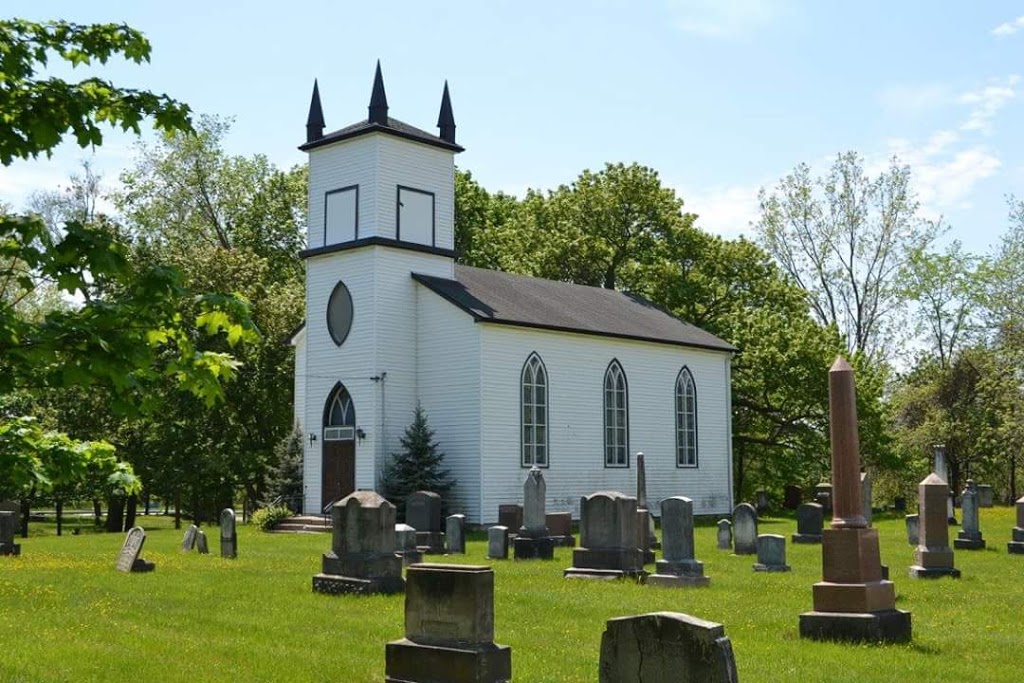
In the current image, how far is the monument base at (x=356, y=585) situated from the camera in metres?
17.0

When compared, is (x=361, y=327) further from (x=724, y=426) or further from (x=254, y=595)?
(x=254, y=595)

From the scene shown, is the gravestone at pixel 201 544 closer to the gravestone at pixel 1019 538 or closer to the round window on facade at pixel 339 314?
the round window on facade at pixel 339 314

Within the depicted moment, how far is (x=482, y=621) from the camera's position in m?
10.3

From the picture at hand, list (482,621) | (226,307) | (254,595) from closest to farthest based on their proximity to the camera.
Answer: (226,307)
(482,621)
(254,595)

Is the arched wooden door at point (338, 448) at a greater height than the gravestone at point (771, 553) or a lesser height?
greater

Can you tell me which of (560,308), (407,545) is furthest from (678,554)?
(560,308)

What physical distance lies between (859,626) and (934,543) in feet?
Answer: 24.6

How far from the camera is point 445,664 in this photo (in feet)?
33.8

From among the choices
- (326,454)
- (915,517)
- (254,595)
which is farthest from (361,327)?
(254,595)

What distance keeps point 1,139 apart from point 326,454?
28775 millimetres

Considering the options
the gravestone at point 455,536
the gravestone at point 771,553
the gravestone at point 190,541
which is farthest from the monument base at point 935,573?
the gravestone at point 190,541

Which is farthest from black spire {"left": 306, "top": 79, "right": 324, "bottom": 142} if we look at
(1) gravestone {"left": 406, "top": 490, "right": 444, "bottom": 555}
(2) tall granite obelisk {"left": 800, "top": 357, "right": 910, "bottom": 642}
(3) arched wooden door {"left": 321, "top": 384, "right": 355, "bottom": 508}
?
(2) tall granite obelisk {"left": 800, "top": 357, "right": 910, "bottom": 642}

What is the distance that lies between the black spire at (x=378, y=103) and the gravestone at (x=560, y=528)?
13853mm

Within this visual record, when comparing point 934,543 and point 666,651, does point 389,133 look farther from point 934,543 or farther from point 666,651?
point 666,651
